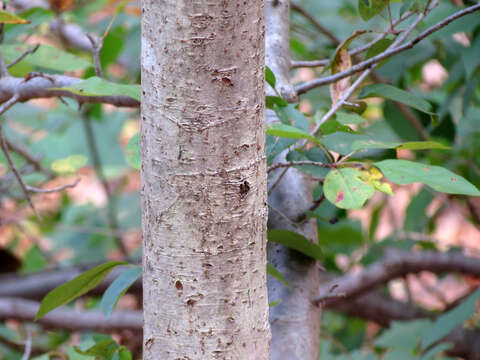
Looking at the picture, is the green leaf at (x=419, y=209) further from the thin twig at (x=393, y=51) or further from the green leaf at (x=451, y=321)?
the thin twig at (x=393, y=51)

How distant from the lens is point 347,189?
1.71 feet

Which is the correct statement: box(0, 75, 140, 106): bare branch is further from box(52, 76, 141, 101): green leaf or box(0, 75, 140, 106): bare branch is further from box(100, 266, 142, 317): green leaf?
box(100, 266, 142, 317): green leaf

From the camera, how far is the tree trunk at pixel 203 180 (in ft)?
1.32

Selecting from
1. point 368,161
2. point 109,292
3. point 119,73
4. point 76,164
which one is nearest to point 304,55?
point 76,164

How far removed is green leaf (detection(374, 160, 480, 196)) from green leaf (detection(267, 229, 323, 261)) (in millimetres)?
158

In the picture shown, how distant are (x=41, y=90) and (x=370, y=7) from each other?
428mm

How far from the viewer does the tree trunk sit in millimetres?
401

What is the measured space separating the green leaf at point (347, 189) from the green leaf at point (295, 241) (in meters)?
0.13

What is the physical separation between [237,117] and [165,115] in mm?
57


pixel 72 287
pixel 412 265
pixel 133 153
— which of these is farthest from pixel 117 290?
pixel 412 265

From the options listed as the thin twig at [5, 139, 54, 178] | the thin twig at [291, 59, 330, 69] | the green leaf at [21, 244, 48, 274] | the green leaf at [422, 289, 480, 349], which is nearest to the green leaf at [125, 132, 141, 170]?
the thin twig at [291, 59, 330, 69]

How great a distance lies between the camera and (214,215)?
428 millimetres

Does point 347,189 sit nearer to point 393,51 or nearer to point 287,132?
point 287,132

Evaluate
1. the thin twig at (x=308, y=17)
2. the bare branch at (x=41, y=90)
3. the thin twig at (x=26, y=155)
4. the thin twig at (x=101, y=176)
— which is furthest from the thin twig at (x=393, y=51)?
the thin twig at (x=101, y=176)
